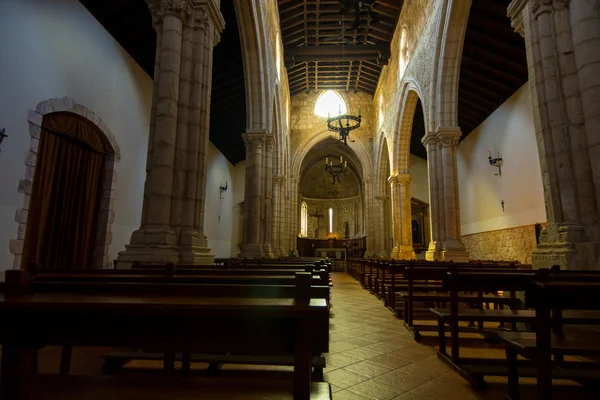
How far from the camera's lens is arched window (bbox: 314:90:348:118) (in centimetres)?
2106

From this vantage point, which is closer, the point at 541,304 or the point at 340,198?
the point at 541,304

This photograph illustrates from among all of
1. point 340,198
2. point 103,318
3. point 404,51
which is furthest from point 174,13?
point 340,198

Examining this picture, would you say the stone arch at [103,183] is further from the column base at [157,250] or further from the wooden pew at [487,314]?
the wooden pew at [487,314]

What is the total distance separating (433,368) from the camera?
288cm

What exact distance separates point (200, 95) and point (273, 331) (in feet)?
15.1

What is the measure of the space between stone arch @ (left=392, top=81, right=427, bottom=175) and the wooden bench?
11.6m

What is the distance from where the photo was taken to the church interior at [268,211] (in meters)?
1.30

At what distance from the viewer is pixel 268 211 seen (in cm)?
1129

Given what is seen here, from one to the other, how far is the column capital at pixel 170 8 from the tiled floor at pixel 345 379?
433 cm

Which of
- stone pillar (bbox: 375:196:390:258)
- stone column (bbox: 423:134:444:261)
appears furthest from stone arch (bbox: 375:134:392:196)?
stone column (bbox: 423:134:444:261)

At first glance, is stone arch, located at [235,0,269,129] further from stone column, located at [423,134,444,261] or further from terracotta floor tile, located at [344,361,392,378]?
terracotta floor tile, located at [344,361,392,378]

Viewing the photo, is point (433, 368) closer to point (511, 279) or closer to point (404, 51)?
point (511, 279)

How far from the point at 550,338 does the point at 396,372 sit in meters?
1.23

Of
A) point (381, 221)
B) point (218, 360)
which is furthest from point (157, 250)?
point (381, 221)
